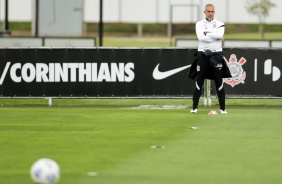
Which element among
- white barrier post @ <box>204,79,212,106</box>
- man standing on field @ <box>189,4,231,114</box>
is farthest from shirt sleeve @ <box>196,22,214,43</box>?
white barrier post @ <box>204,79,212,106</box>

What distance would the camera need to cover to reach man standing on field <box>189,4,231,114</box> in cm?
1953

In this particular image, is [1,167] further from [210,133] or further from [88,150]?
[210,133]

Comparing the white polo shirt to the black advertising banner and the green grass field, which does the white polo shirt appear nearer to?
the green grass field

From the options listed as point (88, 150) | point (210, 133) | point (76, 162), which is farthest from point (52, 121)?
point (76, 162)

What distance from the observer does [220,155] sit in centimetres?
1317

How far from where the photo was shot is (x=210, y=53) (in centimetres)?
1975

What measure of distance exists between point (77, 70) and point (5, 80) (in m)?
1.66

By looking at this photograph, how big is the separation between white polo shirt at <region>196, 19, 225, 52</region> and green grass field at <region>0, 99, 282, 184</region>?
1.34 metres

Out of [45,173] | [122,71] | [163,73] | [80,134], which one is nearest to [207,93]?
[163,73]

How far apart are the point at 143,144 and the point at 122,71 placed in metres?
9.01

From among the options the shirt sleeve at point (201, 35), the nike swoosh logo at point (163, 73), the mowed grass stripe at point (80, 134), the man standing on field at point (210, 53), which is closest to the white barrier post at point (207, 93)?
the nike swoosh logo at point (163, 73)

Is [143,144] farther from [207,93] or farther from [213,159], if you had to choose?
[207,93]

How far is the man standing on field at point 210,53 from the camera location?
19.5 metres

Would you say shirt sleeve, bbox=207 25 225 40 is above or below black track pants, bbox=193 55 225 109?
above
